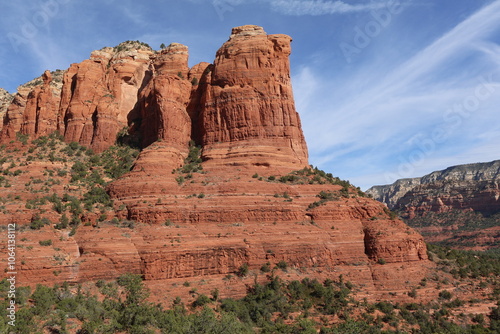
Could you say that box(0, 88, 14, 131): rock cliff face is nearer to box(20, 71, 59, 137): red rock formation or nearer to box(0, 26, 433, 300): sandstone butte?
box(0, 26, 433, 300): sandstone butte

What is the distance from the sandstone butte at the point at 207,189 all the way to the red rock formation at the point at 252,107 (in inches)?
6.3

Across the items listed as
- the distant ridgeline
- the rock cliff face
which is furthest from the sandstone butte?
the distant ridgeline

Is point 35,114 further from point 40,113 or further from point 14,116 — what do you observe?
point 14,116

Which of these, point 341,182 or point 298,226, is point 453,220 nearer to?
point 341,182

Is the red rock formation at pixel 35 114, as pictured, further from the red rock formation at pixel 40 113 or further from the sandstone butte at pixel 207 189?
the sandstone butte at pixel 207 189

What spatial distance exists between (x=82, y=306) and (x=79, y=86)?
38719 millimetres

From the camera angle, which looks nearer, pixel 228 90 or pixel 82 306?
pixel 82 306

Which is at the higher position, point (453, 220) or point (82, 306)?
point (453, 220)

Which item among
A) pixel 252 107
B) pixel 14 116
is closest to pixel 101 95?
pixel 14 116

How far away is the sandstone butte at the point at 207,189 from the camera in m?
35.2

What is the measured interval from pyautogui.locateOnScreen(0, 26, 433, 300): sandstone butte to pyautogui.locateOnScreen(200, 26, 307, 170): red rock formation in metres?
0.16

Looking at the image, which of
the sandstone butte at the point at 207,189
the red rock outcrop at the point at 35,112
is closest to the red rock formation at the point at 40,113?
the red rock outcrop at the point at 35,112

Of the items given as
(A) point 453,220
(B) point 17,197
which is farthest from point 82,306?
(A) point 453,220

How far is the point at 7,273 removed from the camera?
3025 cm
